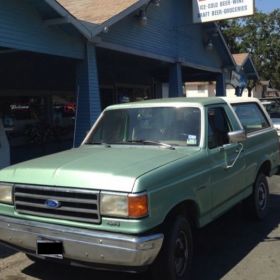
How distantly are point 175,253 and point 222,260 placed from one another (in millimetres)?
1033

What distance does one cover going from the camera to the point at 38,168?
466 centimetres

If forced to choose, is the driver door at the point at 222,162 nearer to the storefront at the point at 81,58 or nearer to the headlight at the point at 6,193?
the headlight at the point at 6,193

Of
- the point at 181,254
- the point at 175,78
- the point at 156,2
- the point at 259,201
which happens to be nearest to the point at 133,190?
the point at 181,254

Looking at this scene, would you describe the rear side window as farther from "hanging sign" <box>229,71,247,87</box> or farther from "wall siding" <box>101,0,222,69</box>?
"hanging sign" <box>229,71,247,87</box>

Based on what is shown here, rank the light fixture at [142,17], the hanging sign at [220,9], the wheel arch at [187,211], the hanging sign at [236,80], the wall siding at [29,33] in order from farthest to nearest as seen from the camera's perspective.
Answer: the hanging sign at [236,80], the hanging sign at [220,9], the light fixture at [142,17], the wall siding at [29,33], the wheel arch at [187,211]

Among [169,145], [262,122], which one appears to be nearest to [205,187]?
[169,145]

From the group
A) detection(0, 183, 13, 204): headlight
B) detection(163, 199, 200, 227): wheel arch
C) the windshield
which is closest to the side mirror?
the windshield

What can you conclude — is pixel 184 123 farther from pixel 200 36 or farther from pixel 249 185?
pixel 200 36

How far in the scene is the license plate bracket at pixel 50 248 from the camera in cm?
428

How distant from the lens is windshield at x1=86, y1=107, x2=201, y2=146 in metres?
5.42

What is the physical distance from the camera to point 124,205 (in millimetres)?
4078

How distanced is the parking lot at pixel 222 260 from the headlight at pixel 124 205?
1.12 metres

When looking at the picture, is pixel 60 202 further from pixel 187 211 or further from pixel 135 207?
pixel 187 211

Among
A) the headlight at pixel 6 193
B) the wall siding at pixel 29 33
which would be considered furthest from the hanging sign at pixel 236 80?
the headlight at pixel 6 193
